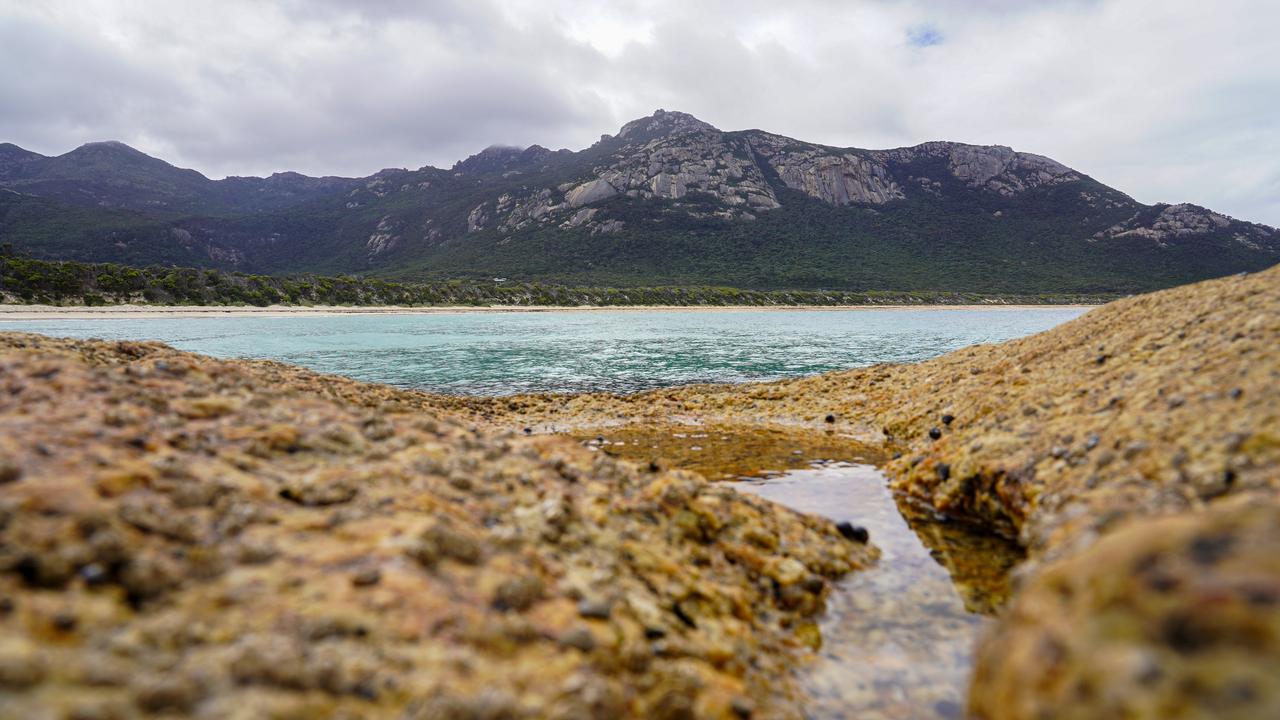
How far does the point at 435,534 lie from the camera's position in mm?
4098

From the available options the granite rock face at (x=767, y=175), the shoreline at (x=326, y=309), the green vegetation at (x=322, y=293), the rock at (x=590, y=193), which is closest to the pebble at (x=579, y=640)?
the shoreline at (x=326, y=309)

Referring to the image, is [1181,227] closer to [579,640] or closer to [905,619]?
[905,619]

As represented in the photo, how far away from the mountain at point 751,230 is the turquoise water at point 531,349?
2781 inches

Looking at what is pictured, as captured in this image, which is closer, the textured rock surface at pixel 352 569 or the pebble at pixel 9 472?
the textured rock surface at pixel 352 569

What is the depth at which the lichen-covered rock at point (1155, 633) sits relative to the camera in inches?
81.9

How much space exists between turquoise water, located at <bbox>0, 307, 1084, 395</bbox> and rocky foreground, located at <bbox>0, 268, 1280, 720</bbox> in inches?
682

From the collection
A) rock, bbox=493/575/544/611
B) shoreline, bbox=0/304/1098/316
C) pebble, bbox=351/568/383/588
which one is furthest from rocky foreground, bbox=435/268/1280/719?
shoreline, bbox=0/304/1098/316

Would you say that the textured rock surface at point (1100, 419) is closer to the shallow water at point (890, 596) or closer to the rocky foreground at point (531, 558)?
the rocky foreground at point (531, 558)

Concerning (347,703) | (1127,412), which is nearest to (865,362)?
(1127,412)

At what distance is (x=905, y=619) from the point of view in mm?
5496

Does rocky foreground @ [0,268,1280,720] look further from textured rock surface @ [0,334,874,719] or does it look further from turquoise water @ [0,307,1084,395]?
turquoise water @ [0,307,1084,395]

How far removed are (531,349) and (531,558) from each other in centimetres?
3643

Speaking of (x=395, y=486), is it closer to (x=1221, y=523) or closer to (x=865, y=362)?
(x=1221, y=523)

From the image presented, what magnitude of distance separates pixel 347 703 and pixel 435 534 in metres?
1.45
